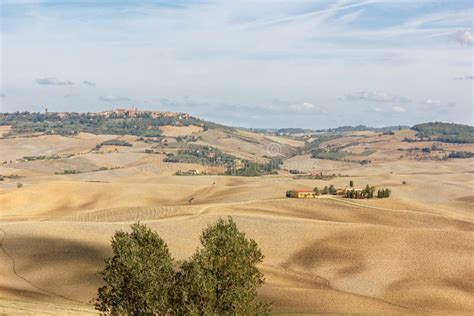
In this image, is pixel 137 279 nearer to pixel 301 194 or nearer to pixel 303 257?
pixel 303 257

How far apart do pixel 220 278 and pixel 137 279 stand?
5.52 meters

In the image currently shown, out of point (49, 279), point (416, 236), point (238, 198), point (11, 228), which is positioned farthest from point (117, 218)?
point (416, 236)

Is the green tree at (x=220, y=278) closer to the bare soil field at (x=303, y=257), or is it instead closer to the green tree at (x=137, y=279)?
the green tree at (x=137, y=279)

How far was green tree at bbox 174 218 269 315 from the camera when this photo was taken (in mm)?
37188

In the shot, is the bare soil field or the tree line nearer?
the tree line

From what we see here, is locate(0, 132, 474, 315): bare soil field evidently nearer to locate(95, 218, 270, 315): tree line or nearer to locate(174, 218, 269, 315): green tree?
locate(95, 218, 270, 315): tree line

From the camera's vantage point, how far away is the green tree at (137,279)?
38094 millimetres

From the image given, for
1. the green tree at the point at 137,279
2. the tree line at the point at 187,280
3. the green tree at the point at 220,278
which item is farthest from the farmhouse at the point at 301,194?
the green tree at the point at 137,279

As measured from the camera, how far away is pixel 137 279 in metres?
38.3

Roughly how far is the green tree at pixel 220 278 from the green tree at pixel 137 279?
1.13 metres

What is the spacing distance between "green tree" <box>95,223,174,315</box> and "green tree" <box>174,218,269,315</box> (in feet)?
3.72

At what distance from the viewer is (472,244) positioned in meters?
104

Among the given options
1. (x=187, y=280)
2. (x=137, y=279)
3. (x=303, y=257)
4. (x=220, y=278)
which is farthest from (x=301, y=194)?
(x=137, y=279)

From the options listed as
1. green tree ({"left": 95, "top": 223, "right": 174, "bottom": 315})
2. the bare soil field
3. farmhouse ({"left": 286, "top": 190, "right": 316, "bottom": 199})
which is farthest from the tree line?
farmhouse ({"left": 286, "top": 190, "right": 316, "bottom": 199})
